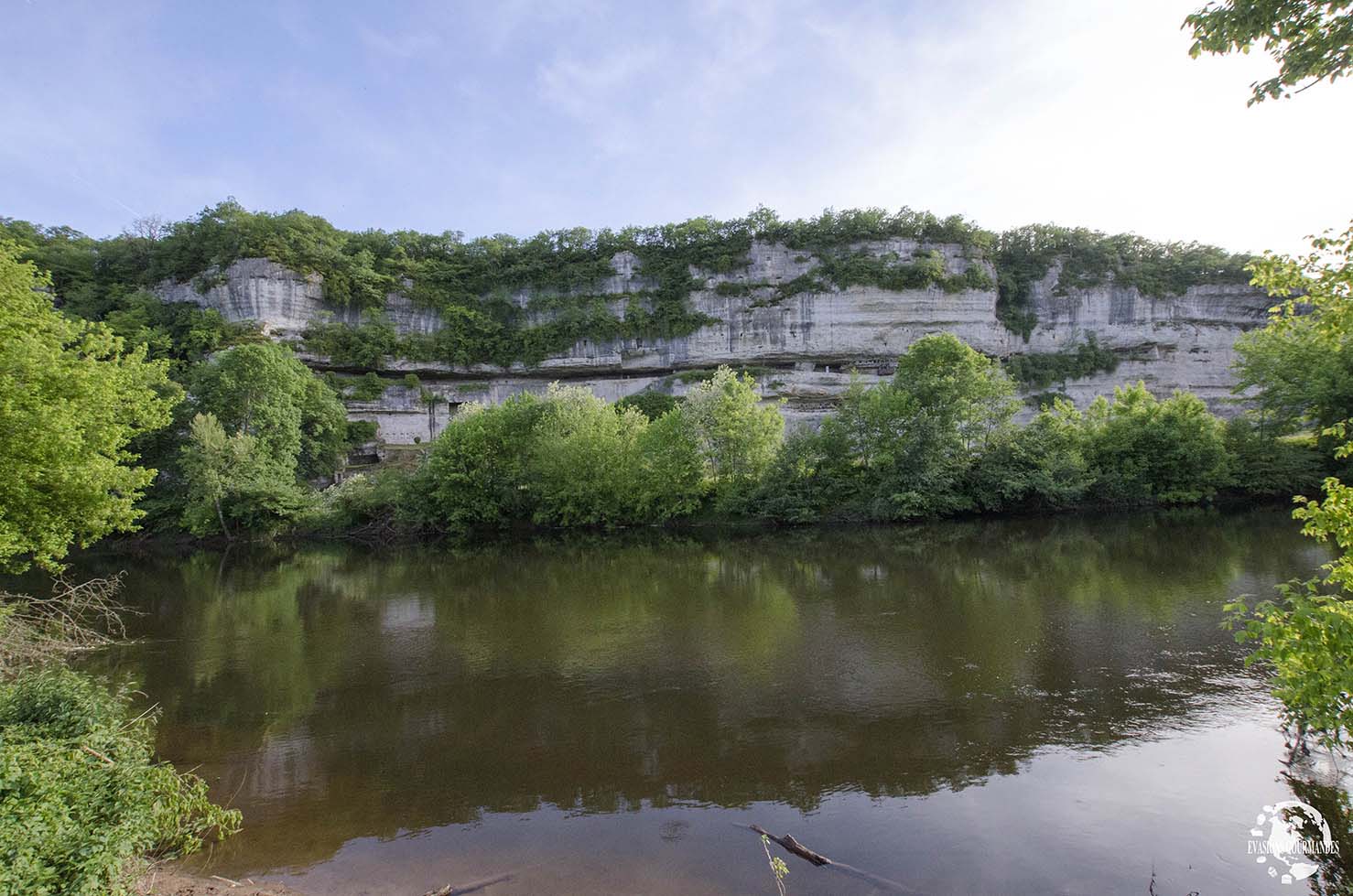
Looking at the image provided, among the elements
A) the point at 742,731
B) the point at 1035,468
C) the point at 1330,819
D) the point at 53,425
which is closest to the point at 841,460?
the point at 1035,468

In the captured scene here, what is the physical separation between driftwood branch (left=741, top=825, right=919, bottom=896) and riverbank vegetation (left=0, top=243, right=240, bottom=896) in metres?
2.38

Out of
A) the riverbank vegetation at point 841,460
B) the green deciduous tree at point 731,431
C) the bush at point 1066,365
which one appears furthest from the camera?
the bush at point 1066,365

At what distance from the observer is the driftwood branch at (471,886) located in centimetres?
517

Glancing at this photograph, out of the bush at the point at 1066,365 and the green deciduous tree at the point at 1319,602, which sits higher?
the bush at the point at 1066,365

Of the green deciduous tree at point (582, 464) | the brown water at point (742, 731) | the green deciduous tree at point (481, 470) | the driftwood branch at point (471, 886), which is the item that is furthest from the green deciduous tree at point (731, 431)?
the driftwood branch at point (471, 886)

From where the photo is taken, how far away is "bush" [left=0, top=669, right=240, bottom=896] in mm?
3992

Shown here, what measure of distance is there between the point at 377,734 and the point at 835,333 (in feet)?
162

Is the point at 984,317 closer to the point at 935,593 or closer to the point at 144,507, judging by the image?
the point at 935,593

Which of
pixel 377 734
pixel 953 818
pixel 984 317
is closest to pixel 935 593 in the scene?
pixel 953 818

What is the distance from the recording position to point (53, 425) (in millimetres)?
9031

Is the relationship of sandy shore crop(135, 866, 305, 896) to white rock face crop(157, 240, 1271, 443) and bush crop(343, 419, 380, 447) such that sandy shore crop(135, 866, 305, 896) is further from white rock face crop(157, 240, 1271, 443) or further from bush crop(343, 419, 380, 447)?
white rock face crop(157, 240, 1271, 443)

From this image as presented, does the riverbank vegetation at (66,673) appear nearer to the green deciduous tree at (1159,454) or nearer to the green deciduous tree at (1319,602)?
the green deciduous tree at (1319,602)

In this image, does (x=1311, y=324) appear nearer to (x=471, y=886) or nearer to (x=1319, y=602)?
(x=1319, y=602)

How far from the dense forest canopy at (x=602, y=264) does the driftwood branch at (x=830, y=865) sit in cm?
5061
